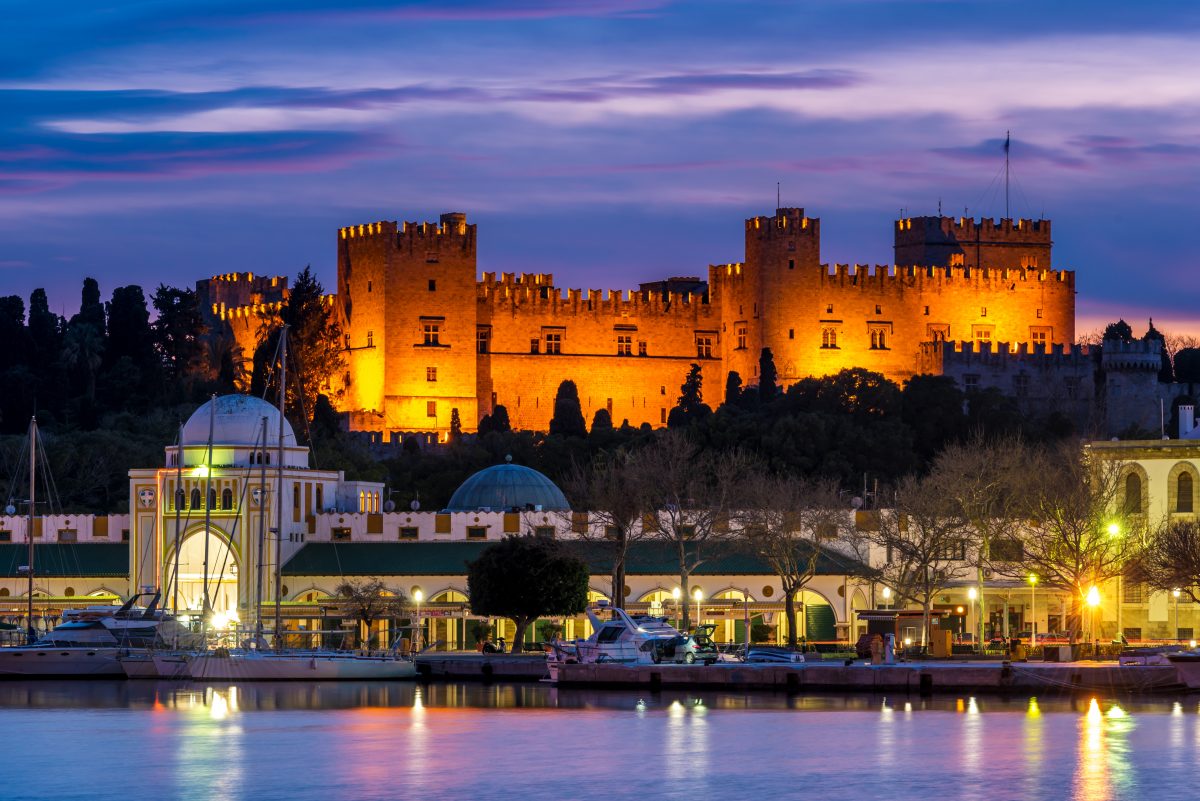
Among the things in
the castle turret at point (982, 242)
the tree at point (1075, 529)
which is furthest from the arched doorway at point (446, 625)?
the castle turret at point (982, 242)

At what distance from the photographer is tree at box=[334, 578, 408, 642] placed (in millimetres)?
77750

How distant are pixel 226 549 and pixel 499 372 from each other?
153 feet

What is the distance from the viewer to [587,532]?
82500 millimetres

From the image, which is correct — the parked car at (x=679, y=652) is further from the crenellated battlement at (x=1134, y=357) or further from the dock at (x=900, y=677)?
the crenellated battlement at (x=1134, y=357)

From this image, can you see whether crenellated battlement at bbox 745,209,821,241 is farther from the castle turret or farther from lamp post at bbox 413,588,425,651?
lamp post at bbox 413,588,425,651

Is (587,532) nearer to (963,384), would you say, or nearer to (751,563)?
(751,563)

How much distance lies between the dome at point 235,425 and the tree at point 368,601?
21.5ft

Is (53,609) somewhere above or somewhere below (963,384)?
below

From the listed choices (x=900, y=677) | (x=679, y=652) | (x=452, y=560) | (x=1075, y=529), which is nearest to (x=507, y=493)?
(x=452, y=560)

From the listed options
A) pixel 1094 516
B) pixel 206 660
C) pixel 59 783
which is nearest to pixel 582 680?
pixel 206 660

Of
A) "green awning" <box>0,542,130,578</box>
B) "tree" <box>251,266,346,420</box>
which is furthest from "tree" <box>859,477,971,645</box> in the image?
"tree" <box>251,266,346,420</box>

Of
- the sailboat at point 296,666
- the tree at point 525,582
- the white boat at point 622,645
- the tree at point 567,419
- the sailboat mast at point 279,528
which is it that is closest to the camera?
the white boat at point 622,645

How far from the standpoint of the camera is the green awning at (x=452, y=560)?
79.0 meters

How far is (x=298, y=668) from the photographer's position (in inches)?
2621
